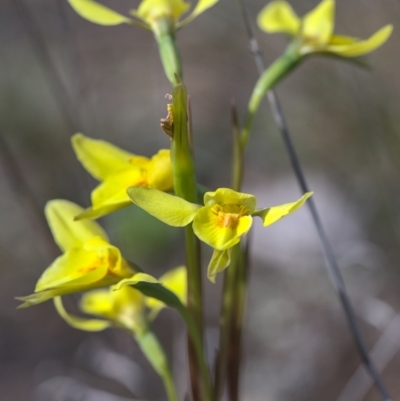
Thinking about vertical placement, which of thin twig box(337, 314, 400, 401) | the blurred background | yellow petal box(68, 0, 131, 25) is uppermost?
yellow petal box(68, 0, 131, 25)

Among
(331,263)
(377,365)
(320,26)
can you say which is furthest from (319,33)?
(377,365)

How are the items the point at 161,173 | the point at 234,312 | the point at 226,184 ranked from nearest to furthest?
1. the point at 161,173
2. the point at 234,312
3. the point at 226,184

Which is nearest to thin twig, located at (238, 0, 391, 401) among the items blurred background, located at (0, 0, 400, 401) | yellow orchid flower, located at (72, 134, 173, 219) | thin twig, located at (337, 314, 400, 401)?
yellow orchid flower, located at (72, 134, 173, 219)

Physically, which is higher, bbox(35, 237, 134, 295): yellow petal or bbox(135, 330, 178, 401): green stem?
bbox(35, 237, 134, 295): yellow petal

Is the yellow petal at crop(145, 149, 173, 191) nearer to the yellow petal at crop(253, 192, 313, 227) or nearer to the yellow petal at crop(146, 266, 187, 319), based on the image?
the yellow petal at crop(253, 192, 313, 227)

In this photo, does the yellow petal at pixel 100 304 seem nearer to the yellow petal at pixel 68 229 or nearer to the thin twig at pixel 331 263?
the yellow petal at pixel 68 229

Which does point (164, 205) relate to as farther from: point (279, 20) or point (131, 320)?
point (279, 20)

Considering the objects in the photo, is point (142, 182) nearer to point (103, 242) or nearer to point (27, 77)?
point (103, 242)
